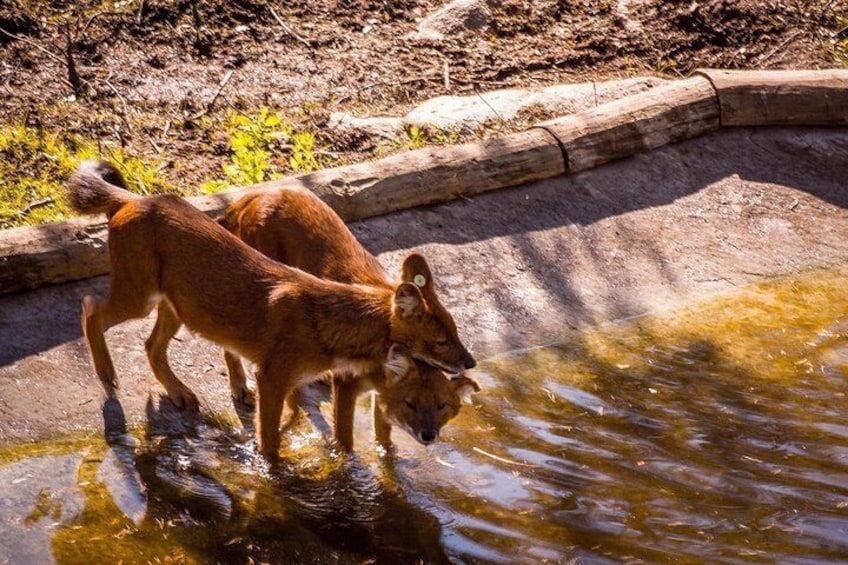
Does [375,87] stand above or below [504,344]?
above

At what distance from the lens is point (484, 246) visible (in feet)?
24.2

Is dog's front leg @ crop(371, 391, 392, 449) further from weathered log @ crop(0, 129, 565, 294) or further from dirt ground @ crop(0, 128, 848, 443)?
weathered log @ crop(0, 129, 565, 294)

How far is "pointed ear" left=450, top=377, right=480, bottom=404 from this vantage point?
561 cm

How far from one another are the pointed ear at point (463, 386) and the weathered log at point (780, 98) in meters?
3.88

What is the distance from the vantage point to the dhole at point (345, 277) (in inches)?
218

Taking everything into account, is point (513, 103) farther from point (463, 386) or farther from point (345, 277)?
point (463, 386)

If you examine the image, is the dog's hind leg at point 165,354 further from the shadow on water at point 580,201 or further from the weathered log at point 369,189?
the weathered log at point 369,189

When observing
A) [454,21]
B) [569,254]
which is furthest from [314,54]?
[569,254]

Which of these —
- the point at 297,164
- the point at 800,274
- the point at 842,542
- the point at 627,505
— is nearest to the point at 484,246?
the point at 297,164

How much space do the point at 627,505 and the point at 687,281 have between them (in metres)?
2.47

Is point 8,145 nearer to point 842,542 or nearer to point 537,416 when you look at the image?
point 537,416

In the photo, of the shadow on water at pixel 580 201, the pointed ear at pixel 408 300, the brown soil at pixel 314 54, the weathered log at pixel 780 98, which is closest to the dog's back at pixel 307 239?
the pointed ear at pixel 408 300

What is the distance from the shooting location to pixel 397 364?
5531 millimetres

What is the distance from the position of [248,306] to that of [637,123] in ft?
11.8
